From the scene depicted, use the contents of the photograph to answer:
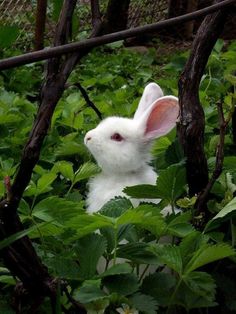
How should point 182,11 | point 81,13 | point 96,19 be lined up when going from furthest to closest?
point 182,11
point 81,13
point 96,19

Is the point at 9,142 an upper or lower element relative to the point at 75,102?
lower

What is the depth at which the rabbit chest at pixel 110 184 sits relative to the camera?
2.54 meters

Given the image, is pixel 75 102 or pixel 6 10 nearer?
pixel 75 102

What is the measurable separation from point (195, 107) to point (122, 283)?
2.13 feet

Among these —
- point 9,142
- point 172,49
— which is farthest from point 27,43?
point 9,142

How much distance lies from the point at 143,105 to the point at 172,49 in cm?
718

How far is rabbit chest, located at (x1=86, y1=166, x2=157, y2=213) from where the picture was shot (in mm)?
2540

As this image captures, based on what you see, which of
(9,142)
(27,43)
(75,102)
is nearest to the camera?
(9,142)

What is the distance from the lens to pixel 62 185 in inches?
90.5

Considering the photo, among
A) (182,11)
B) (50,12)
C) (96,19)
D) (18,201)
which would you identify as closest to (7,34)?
(96,19)

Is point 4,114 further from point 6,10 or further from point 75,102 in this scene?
point 6,10

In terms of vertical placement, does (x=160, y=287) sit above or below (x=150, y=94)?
below

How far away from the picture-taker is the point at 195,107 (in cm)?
187

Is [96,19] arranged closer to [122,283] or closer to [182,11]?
[122,283]
